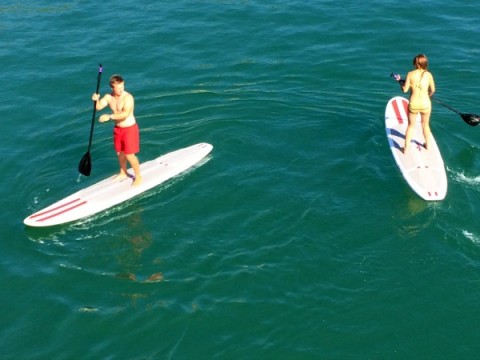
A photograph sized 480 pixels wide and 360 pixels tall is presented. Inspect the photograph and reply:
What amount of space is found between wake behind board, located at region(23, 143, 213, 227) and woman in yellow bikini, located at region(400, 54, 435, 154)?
4.28 meters

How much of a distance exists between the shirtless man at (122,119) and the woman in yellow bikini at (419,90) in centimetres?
539

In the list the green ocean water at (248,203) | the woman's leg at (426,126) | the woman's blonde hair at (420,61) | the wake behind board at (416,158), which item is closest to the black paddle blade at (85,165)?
the green ocean water at (248,203)

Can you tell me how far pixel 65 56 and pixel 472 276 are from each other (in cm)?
1356

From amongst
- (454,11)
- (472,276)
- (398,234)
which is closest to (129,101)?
(398,234)

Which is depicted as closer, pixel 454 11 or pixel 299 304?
pixel 299 304

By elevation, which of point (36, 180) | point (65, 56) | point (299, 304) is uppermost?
point (65, 56)

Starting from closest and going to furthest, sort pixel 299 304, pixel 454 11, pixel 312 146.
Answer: pixel 299 304 → pixel 312 146 → pixel 454 11

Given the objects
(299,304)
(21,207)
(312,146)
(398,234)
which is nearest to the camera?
(299,304)

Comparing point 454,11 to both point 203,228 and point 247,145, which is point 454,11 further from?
point 203,228

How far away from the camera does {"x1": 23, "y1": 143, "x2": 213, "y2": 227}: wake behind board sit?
12984 millimetres

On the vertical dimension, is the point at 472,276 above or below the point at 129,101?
below

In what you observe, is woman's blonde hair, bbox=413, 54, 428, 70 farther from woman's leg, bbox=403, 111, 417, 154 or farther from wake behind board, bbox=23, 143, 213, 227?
wake behind board, bbox=23, 143, 213, 227

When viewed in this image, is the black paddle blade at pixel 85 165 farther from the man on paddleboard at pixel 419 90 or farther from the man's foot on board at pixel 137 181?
the man on paddleboard at pixel 419 90

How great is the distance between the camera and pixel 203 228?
1268 cm
